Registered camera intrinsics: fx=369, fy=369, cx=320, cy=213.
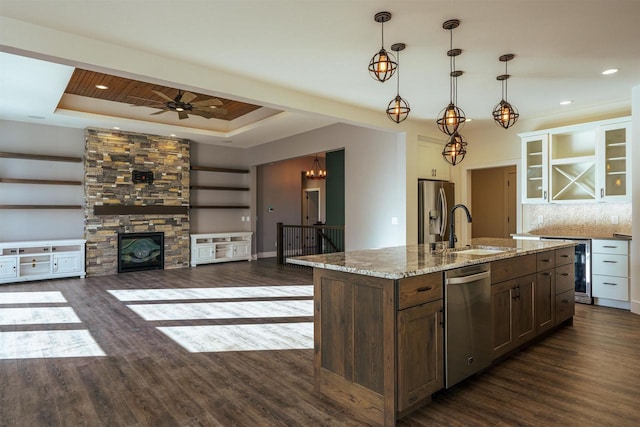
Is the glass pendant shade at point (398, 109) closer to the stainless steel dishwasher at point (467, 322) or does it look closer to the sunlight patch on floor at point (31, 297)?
the stainless steel dishwasher at point (467, 322)

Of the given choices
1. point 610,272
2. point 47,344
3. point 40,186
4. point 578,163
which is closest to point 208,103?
point 47,344

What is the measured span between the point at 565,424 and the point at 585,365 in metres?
1.15

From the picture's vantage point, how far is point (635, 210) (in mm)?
4711

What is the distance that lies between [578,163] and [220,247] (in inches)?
306

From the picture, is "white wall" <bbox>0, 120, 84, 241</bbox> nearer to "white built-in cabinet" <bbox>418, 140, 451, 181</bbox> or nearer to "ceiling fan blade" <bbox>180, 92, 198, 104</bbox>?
"ceiling fan blade" <bbox>180, 92, 198, 104</bbox>

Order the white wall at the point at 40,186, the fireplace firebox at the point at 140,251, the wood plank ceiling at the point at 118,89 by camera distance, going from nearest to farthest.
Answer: the wood plank ceiling at the point at 118,89 → the white wall at the point at 40,186 → the fireplace firebox at the point at 140,251

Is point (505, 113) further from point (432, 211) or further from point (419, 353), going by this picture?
point (432, 211)

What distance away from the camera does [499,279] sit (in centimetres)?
306

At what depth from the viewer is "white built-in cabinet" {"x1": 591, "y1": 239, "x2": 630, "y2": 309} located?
491cm

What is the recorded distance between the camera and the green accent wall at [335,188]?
8.12 meters

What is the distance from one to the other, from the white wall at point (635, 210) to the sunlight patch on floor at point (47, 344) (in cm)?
619

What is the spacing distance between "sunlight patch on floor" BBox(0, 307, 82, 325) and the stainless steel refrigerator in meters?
5.35

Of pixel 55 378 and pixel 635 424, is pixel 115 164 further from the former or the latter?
pixel 635 424

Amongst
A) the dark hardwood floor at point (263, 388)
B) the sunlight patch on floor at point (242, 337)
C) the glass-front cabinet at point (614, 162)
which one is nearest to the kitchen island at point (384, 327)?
the dark hardwood floor at point (263, 388)
